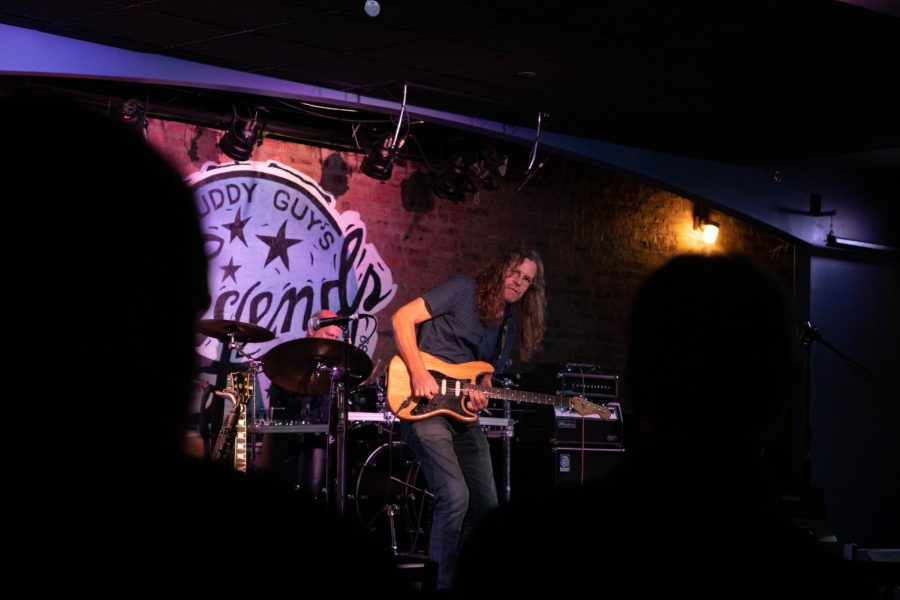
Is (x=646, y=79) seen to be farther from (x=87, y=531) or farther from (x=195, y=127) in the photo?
(x=87, y=531)

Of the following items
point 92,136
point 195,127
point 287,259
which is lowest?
point 92,136

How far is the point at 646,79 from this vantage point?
7395mm

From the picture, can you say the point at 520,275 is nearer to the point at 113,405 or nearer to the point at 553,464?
the point at 553,464

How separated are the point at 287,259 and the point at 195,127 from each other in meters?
1.25

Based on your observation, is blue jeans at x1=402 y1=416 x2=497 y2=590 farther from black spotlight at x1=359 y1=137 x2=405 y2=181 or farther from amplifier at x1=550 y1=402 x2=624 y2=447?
black spotlight at x1=359 y1=137 x2=405 y2=181

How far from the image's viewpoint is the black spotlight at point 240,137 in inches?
335

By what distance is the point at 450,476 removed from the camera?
5.59 metres

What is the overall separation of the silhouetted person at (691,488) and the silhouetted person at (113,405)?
22.7 inches

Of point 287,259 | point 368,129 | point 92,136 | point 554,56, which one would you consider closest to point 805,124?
point 554,56

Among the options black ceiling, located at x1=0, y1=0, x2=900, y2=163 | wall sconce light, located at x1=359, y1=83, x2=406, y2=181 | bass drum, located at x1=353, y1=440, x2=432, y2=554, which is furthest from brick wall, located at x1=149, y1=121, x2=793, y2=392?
bass drum, located at x1=353, y1=440, x2=432, y2=554

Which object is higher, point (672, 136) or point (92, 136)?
point (672, 136)

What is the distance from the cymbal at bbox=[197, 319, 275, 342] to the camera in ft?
23.0

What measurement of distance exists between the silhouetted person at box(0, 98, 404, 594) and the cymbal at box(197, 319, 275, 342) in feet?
20.9

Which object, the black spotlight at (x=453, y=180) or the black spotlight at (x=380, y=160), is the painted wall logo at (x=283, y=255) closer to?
the black spotlight at (x=380, y=160)
